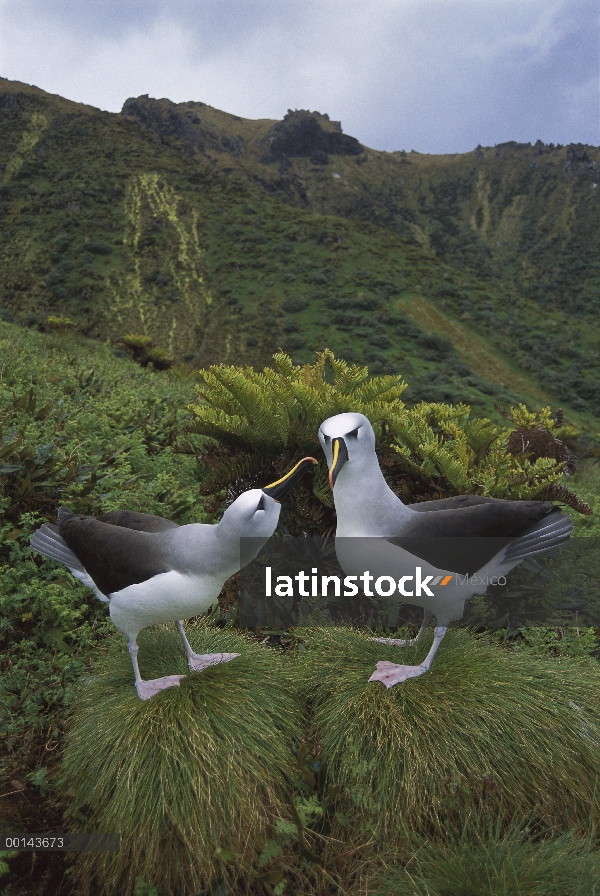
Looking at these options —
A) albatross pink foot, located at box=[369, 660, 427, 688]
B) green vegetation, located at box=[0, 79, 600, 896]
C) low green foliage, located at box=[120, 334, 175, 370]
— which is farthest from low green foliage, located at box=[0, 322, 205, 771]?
low green foliage, located at box=[120, 334, 175, 370]

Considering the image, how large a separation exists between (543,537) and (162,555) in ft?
5.95

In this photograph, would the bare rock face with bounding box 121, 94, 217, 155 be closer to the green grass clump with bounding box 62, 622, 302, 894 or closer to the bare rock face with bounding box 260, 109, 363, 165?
the bare rock face with bounding box 260, 109, 363, 165

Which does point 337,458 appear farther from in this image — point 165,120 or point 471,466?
point 165,120

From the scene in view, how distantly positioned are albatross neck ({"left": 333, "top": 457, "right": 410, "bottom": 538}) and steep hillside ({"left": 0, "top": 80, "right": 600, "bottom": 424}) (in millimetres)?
28559

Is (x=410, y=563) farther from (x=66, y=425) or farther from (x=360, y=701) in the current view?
(x=66, y=425)

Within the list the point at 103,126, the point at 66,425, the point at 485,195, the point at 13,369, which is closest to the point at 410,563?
the point at 66,425

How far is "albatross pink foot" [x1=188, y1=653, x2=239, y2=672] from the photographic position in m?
2.85

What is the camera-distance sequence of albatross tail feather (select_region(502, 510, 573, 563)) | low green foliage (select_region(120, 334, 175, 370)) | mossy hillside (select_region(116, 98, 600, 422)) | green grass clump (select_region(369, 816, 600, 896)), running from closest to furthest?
green grass clump (select_region(369, 816, 600, 896)) → albatross tail feather (select_region(502, 510, 573, 563)) → low green foliage (select_region(120, 334, 175, 370)) → mossy hillside (select_region(116, 98, 600, 422))

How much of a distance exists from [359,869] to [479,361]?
4013 cm

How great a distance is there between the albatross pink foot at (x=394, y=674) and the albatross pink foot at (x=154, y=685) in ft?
3.41

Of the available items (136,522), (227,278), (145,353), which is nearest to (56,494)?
(136,522)

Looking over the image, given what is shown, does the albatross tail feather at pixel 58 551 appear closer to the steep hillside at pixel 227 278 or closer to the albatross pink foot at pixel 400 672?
the albatross pink foot at pixel 400 672

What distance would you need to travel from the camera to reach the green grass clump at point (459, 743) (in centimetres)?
245

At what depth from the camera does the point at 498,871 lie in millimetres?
2061
